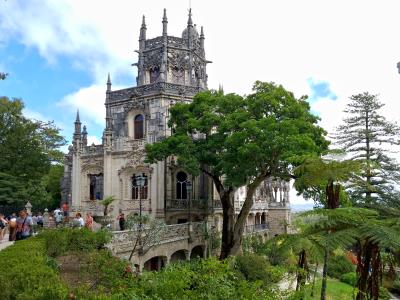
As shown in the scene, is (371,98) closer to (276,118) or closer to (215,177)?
(276,118)

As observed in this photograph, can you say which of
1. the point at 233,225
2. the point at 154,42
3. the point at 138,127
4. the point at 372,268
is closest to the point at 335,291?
the point at 233,225

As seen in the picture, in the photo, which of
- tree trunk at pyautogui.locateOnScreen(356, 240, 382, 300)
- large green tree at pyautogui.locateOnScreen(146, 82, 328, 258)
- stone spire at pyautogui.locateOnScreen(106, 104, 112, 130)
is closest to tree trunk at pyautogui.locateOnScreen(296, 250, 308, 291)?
tree trunk at pyautogui.locateOnScreen(356, 240, 382, 300)

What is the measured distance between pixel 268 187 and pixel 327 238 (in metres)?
38.9

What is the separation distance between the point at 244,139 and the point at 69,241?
11.3 m

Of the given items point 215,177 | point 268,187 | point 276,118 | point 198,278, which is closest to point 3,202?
point 215,177

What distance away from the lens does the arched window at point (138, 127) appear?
3466 centimetres

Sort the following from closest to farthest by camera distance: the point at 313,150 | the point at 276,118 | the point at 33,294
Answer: the point at 33,294, the point at 313,150, the point at 276,118

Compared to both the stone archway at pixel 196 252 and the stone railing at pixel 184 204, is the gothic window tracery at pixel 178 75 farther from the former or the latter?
the stone archway at pixel 196 252

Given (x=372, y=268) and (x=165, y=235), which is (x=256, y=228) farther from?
(x=372, y=268)

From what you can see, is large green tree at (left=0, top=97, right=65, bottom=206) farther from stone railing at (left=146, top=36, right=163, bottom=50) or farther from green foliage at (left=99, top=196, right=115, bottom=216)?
stone railing at (left=146, top=36, right=163, bottom=50)

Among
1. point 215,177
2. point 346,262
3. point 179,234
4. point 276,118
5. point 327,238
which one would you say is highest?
point 276,118

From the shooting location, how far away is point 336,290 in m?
24.8

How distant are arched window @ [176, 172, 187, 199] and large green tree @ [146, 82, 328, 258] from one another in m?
6.02

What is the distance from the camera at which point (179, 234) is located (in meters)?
24.7
